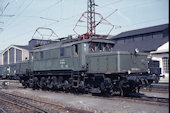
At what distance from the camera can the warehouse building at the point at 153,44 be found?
24.5 m

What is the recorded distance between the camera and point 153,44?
30172 mm

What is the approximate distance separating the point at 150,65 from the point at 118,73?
12.7 feet

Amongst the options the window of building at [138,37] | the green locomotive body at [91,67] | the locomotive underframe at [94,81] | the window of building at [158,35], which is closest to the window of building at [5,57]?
the window of building at [138,37]

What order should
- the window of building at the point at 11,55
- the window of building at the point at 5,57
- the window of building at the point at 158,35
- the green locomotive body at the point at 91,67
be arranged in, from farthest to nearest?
1. the window of building at the point at 5,57
2. the window of building at the point at 11,55
3. the window of building at the point at 158,35
4. the green locomotive body at the point at 91,67

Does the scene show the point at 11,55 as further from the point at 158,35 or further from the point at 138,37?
the point at 158,35

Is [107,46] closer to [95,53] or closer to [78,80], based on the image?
[95,53]

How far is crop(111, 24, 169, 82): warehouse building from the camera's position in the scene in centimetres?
2452

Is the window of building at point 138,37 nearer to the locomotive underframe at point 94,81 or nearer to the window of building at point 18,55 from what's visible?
the locomotive underframe at point 94,81

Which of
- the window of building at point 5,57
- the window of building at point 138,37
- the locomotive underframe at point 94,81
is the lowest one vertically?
the locomotive underframe at point 94,81

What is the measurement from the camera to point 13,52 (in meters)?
54.1

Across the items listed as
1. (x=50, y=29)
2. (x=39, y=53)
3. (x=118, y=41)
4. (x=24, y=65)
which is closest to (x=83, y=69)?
(x=39, y=53)

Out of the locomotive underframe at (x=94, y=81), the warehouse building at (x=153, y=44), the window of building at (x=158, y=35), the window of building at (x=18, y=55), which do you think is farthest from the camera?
the window of building at (x=18, y=55)

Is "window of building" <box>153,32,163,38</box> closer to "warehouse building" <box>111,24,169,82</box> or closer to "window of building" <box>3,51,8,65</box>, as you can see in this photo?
"warehouse building" <box>111,24,169,82</box>

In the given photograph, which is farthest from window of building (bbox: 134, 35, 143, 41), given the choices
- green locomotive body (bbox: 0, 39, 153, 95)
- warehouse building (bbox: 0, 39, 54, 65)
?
warehouse building (bbox: 0, 39, 54, 65)
